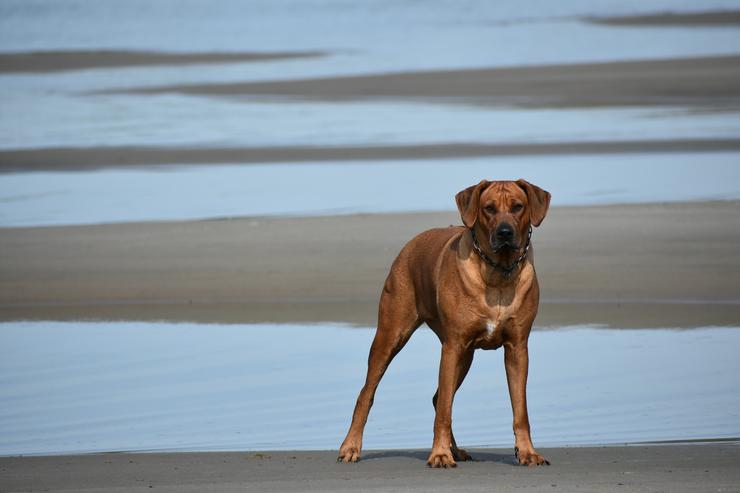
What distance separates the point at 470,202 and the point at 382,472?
57.8 inches

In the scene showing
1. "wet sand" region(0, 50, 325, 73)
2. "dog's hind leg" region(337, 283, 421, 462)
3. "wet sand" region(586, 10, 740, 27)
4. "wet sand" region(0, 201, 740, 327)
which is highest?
"wet sand" region(586, 10, 740, 27)

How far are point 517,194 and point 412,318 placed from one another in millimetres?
1144

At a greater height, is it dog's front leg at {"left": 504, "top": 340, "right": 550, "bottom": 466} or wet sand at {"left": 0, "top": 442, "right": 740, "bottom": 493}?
dog's front leg at {"left": 504, "top": 340, "right": 550, "bottom": 466}

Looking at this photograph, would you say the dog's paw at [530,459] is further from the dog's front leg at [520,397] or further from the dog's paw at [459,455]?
the dog's paw at [459,455]

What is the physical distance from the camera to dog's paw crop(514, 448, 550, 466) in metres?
7.80

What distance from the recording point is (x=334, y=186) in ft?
71.1

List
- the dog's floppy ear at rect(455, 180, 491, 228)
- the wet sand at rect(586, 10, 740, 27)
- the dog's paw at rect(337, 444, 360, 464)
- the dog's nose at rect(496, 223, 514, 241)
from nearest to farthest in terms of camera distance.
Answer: the dog's nose at rect(496, 223, 514, 241)
the dog's floppy ear at rect(455, 180, 491, 228)
the dog's paw at rect(337, 444, 360, 464)
the wet sand at rect(586, 10, 740, 27)

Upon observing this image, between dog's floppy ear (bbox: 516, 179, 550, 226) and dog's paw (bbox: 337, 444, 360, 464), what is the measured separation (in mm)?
1622

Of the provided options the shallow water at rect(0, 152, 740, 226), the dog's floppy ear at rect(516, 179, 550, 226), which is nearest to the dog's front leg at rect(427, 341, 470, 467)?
the dog's floppy ear at rect(516, 179, 550, 226)

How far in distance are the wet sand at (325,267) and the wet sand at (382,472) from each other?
5417mm

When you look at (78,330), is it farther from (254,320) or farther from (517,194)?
(517,194)

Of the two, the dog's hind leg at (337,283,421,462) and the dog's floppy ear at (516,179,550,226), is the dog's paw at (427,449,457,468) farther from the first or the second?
the dog's floppy ear at (516,179,550,226)

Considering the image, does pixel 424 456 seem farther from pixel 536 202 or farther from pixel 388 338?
pixel 536 202

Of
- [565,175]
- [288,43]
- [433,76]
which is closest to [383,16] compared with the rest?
[288,43]
